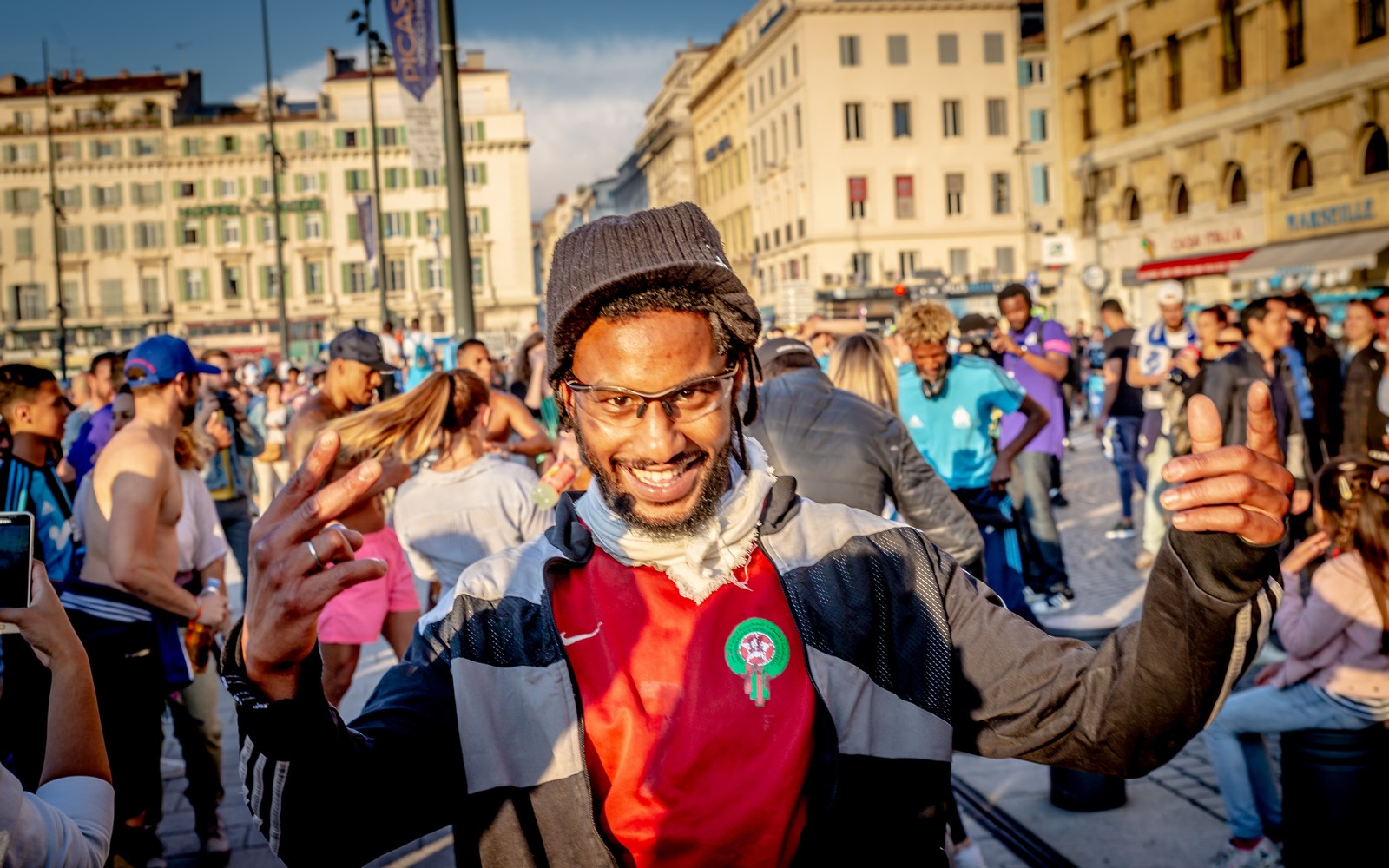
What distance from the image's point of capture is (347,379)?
6523 millimetres

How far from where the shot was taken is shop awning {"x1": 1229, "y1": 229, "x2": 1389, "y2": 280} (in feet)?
79.1

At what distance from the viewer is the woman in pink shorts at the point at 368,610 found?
5.24 metres

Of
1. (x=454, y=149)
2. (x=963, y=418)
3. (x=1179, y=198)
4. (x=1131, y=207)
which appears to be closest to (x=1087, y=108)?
(x=1131, y=207)

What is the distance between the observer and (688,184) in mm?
84812

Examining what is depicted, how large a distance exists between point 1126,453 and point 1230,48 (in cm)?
2231

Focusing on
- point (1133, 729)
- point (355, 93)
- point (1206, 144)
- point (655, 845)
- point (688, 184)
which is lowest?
point (655, 845)

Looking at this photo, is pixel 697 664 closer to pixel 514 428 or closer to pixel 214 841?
pixel 214 841

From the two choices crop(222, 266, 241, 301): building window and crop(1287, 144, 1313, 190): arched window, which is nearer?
crop(1287, 144, 1313, 190): arched window

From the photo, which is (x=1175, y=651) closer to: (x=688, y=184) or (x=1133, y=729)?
(x=1133, y=729)

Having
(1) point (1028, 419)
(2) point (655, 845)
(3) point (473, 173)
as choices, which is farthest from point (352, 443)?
(3) point (473, 173)

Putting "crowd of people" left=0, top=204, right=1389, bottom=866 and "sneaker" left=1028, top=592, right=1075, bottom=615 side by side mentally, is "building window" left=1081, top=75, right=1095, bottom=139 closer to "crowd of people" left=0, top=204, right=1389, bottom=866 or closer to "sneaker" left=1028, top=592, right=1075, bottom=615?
"sneaker" left=1028, top=592, right=1075, bottom=615

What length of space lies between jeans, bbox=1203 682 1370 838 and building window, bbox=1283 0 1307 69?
26.8m

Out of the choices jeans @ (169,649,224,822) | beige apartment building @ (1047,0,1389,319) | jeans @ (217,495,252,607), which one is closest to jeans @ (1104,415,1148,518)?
jeans @ (217,495,252,607)

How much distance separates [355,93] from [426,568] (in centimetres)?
8110
